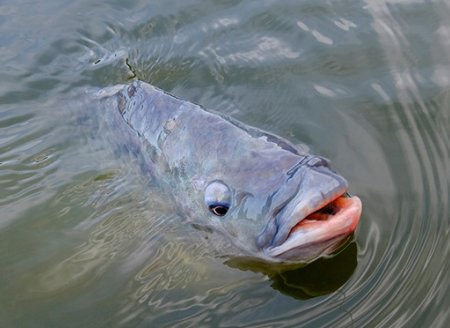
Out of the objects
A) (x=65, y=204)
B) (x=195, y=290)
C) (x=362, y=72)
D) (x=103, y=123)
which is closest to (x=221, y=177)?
(x=195, y=290)

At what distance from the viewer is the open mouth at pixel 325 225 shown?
3.06 metres

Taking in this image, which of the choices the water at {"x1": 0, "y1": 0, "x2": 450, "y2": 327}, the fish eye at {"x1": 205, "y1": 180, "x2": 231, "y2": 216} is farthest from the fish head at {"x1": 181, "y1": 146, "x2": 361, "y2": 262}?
the water at {"x1": 0, "y1": 0, "x2": 450, "y2": 327}

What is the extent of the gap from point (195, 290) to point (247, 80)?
2282 millimetres

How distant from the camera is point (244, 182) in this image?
3.48 meters

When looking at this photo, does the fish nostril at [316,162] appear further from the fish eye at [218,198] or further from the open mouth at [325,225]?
the fish eye at [218,198]

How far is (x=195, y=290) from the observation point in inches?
138

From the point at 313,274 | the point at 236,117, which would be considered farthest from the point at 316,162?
the point at 236,117

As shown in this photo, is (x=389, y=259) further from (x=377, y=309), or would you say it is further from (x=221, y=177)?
(x=221, y=177)

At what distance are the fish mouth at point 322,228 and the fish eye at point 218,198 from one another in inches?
17.1

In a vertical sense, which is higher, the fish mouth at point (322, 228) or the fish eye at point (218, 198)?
the fish mouth at point (322, 228)

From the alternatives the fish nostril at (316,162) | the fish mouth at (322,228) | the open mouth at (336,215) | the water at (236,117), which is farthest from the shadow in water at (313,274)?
the fish nostril at (316,162)

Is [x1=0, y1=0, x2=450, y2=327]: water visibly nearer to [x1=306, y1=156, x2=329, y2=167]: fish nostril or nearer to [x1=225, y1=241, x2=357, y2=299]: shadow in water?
[x1=225, y1=241, x2=357, y2=299]: shadow in water

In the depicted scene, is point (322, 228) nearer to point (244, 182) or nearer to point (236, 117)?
point (244, 182)

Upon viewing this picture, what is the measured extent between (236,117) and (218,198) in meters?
1.40
